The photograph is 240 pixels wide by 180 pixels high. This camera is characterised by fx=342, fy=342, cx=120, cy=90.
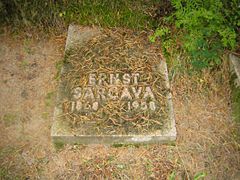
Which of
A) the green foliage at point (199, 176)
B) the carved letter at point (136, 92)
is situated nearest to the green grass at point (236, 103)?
the green foliage at point (199, 176)

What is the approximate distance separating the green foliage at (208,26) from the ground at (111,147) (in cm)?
27

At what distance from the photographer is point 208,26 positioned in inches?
128

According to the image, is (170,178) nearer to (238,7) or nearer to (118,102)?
(118,102)

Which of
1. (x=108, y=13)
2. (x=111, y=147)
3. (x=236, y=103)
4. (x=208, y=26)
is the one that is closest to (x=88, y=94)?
(x=111, y=147)

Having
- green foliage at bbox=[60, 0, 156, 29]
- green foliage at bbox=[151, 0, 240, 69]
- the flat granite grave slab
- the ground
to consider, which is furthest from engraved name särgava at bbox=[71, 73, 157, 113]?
green foliage at bbox=[60, 0, 156, 29]

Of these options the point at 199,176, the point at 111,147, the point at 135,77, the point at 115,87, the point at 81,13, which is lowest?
the point at 199,176

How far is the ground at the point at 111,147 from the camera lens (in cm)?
297

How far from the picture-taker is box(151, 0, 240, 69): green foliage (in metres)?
3.17

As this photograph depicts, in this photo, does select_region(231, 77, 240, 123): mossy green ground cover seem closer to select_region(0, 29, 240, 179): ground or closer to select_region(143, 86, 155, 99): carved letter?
select_region(0, 29, 240, 179): ground

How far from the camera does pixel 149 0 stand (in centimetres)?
374

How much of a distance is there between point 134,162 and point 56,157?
695 mm

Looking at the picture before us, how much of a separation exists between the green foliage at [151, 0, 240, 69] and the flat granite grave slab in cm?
38

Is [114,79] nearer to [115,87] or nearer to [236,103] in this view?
[115,87]

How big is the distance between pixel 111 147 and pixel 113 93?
49 centimetres
